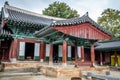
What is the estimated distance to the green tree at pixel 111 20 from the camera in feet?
102

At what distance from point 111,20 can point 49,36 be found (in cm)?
2400

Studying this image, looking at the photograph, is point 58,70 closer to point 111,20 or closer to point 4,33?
point 4,33

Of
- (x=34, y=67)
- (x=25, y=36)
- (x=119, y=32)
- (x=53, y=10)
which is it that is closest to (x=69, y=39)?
(x=34, y=67)

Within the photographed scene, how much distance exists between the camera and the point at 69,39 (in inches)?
456

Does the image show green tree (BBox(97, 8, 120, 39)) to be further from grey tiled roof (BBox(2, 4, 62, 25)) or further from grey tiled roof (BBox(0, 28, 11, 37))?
grey tiled roof (BBox(0, 28, 11, 37))

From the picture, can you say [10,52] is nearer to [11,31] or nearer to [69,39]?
[11,31]

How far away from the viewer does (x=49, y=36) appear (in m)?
12.7

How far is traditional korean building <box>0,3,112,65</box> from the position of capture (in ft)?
34.8

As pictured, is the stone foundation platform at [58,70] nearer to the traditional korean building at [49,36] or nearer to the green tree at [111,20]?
the traditional korean building at [49,36]

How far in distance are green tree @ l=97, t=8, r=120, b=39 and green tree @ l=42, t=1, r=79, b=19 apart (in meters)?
9.17

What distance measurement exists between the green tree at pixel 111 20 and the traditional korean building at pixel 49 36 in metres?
17.7

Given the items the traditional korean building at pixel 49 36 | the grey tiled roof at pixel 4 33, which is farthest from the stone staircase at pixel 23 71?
the grey tiled roof at pixel 4 33

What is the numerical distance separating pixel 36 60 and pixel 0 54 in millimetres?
3725

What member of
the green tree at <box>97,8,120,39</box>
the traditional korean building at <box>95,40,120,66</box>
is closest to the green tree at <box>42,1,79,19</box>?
the green tree at <box>97,8,120,39</box>
